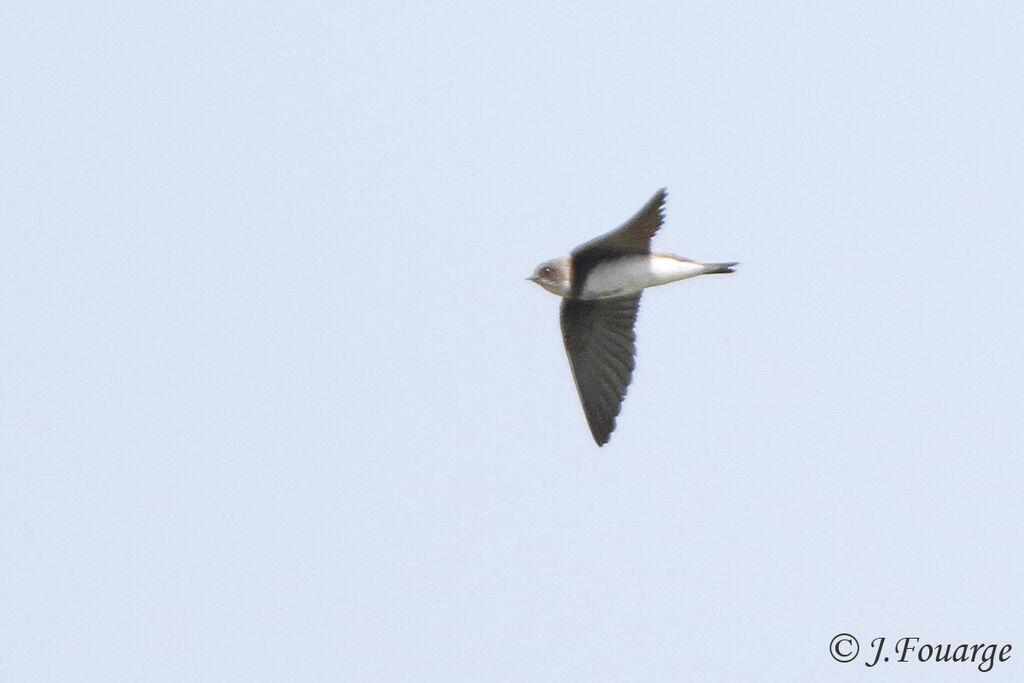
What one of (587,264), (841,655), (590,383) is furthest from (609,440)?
(841,655)

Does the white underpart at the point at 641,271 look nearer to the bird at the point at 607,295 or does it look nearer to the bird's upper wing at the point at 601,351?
the bird at the point at 607,295

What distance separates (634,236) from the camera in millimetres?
10977

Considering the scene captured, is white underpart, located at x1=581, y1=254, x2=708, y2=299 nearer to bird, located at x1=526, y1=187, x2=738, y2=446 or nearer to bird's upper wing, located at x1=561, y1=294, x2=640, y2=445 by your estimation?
bird, located at x1=526, y1=187, x2=738, y2=446

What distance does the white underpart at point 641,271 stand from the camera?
36.7 feet

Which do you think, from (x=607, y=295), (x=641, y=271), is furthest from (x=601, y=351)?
(x=641, y=271)

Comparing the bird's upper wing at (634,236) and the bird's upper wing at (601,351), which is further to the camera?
the bird's upper wing at (601,351)

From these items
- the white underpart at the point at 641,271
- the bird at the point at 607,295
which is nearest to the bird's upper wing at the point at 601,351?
the bird at the point at 607,295

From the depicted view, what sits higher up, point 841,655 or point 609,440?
point 609,440

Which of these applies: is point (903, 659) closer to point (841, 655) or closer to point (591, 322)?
point (841, 655)

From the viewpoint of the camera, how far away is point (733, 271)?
1111 centimetres

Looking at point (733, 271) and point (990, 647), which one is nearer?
point (733, 271)

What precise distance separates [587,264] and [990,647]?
378cm

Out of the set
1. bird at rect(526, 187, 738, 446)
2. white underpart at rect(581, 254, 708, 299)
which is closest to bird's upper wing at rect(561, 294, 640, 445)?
bird at rect(526, 187, 738, 446)

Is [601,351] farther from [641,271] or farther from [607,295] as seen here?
[641,271]
